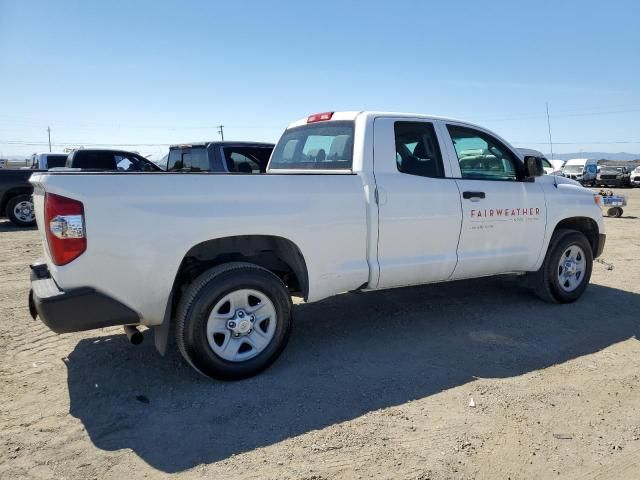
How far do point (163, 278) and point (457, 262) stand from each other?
104 inches

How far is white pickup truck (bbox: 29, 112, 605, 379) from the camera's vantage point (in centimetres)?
306

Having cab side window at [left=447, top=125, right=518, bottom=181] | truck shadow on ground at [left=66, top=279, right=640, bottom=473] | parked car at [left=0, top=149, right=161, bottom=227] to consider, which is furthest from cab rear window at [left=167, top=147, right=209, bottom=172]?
cab side window at [left=447, top=125, right=518, bottom=181]

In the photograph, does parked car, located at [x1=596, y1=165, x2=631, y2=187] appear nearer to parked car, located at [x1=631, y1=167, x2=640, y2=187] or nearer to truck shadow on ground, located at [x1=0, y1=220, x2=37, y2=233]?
parked car, located at [x1=631, y1=167, x2=640, y2=187]

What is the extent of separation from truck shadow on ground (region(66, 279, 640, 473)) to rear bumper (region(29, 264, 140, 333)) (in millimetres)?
596

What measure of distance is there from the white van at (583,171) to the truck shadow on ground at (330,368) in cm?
2694

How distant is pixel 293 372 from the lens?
148 inches

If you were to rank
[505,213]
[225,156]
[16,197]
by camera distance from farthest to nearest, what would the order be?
[16,197] → [225,156] → [505,213]

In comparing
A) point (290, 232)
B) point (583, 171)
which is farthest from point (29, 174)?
point (583, 171)

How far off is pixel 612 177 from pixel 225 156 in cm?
2797

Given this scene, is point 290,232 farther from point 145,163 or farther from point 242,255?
point 145,163

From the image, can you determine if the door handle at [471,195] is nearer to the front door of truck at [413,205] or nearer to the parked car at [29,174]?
the front door of truck at [413,205]

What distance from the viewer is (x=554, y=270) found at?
5348 mm

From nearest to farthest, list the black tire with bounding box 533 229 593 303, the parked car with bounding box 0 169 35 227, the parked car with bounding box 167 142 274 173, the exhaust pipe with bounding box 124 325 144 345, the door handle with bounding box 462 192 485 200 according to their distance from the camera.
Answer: the exhaust pipe with bounding box 124 325 144 345 → the door handle with bounding box 462 192 485 200 → the black tire with bounding box 533 229 593 303 → the parked car with bounding box 167 142 274 173 → the parked car with bounding box 0 169 35 227

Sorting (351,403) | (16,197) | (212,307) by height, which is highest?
(16,197)
